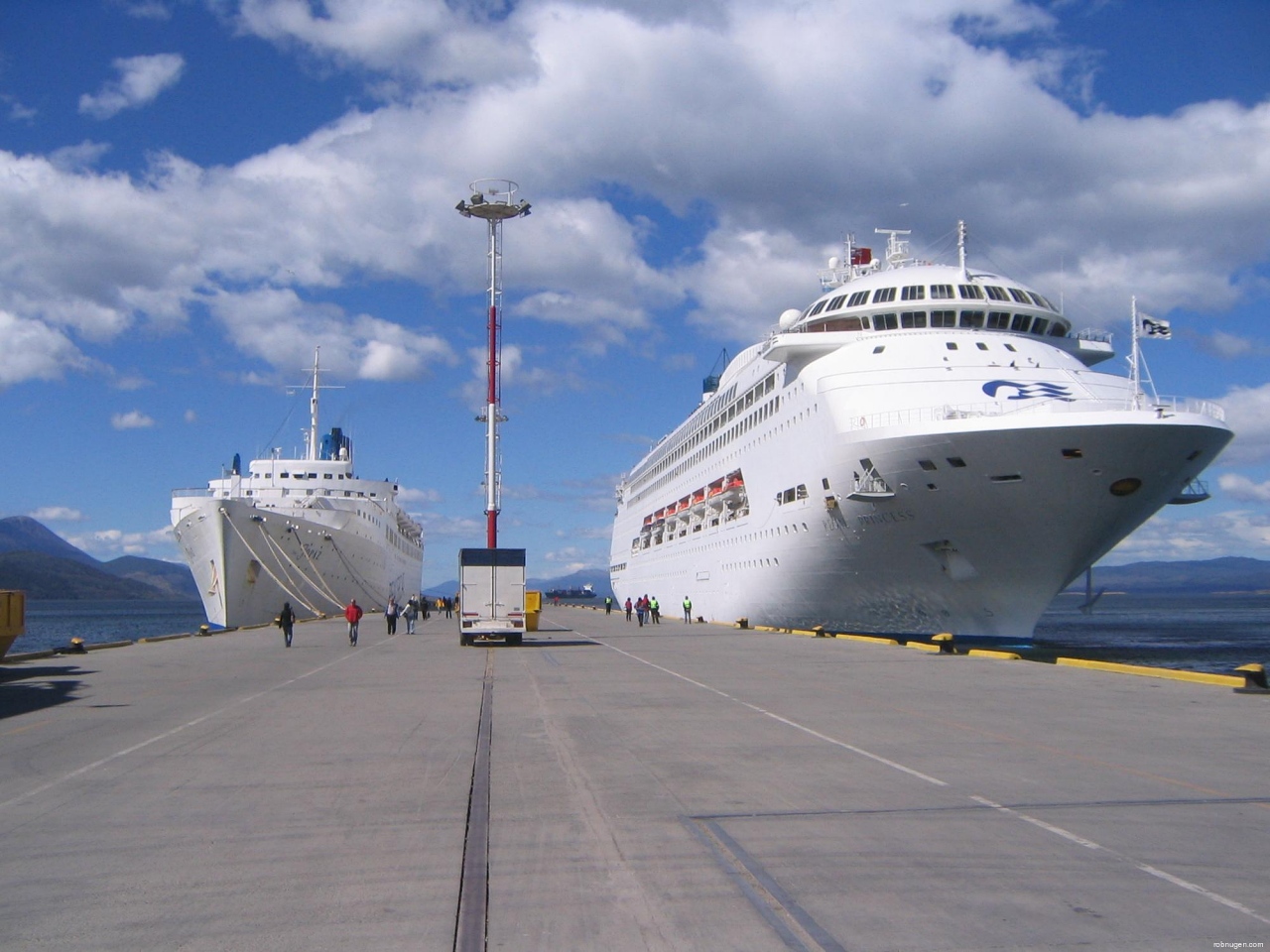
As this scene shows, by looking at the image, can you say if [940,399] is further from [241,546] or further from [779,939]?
[241,546]

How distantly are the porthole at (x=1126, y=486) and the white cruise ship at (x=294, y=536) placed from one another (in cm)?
3434

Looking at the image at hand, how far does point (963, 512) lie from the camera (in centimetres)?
2783

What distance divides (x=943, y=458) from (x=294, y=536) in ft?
108

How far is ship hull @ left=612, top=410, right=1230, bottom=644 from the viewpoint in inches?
1020

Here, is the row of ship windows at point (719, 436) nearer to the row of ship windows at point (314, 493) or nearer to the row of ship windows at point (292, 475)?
the row of ship windows at point (314, 493)

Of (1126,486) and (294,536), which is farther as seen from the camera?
(294,536)

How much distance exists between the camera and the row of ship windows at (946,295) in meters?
33.7

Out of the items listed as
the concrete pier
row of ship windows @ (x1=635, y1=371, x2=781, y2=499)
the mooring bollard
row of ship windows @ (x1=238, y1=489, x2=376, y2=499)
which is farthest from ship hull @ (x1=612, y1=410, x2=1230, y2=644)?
row of ship windows @ (x1=238, y1=489, x2=376, y2=499)

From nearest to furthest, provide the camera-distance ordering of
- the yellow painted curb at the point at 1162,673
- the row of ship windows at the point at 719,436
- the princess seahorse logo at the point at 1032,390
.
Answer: the yellow painted curb at the point at 1162,673
the princess seahorse logo at the point at 1032,390
the row of ship windows at the point at 719,436

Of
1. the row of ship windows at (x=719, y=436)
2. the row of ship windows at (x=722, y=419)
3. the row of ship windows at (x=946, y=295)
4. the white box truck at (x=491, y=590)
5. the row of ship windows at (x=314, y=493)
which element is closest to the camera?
the white box truck at (x=491, y=590)

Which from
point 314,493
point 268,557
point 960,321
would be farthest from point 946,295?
point 314,493

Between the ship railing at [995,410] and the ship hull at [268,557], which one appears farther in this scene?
the ship hull at [268,557]

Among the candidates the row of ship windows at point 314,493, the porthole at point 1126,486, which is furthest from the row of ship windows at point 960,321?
the row of ship windows at point 314,493

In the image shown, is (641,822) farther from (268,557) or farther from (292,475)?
(292,475)
